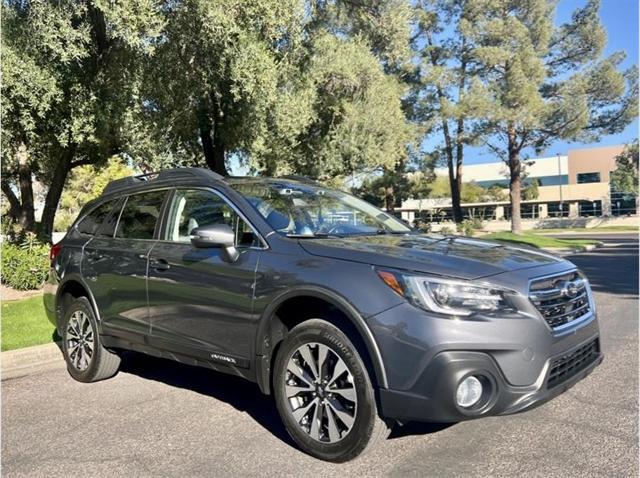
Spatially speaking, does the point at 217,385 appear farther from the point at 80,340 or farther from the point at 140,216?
the point at 140,216

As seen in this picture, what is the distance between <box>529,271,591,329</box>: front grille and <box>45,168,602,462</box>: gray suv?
1cm

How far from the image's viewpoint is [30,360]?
20.6 ft

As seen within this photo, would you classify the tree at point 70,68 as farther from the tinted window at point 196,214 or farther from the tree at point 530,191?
the tree at point 530,191

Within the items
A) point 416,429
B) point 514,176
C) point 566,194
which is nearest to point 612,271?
point 416,429

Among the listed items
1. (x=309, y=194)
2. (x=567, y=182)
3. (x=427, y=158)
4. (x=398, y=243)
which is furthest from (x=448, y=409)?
(x=567, y=182)

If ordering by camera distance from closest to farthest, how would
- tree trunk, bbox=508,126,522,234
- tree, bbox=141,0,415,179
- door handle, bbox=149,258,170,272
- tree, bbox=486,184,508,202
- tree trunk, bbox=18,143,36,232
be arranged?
door handle, bbox=149,258,170,272 < tree, bbox=141,0,415,179 < tree trunk, bbox=18,143,36,232 < tree trunk, bbox=508,126,522,234 < tree, bbox=486,184,508,202

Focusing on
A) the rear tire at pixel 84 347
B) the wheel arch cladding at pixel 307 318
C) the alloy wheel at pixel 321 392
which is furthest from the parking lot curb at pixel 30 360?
the alloy wheel at pixel 321 392

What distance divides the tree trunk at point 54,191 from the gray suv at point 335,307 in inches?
361

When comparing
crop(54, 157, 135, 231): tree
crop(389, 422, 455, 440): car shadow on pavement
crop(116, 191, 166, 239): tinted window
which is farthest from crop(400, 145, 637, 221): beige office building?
crop(389, 422, 455, 440): car shadow on pavement

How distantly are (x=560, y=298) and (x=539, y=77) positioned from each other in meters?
26.1

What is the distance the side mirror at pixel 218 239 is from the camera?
12.8 feet

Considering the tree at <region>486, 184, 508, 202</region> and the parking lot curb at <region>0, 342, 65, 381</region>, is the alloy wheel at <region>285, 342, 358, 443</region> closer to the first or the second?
the parking lot curb at <region>0, 342, 65, 381</region>

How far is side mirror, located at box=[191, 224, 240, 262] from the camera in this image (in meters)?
3.91

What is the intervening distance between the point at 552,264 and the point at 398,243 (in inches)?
38.7
